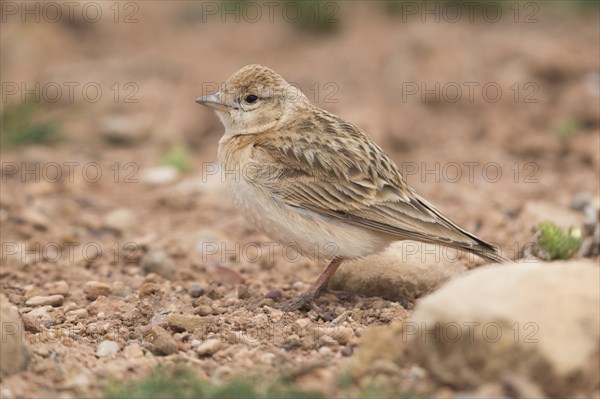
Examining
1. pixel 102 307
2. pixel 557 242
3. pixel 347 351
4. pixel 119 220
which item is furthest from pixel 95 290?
pixel 557 242

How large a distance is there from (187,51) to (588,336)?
416 inches

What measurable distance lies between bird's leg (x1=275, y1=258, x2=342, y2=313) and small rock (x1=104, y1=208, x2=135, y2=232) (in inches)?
105

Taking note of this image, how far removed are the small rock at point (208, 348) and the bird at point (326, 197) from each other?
3.62ft

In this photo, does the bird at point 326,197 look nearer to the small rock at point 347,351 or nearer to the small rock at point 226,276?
the small rock at point 226,276

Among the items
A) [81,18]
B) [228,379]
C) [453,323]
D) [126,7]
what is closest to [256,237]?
[228,379]

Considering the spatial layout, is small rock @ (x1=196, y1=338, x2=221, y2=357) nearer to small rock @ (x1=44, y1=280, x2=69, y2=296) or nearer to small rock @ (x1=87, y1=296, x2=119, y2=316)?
small rock @ (x1=87, y1=296, x2=119, y2=316)

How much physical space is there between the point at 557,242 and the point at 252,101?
237 centimetres

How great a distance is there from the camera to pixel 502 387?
4.12m

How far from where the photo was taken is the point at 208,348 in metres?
5.00

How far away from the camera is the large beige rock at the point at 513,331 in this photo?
412 centimetres

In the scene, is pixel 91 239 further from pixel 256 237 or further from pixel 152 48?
pixel 152 48

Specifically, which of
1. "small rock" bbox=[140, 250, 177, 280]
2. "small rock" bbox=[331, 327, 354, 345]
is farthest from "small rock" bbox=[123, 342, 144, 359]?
"small rock" bbox=[140, 250, 177, 280]

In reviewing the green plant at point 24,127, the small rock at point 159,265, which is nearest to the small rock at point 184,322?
the small rock at point 159,265

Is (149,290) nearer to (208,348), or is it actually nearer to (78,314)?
(78,314)
